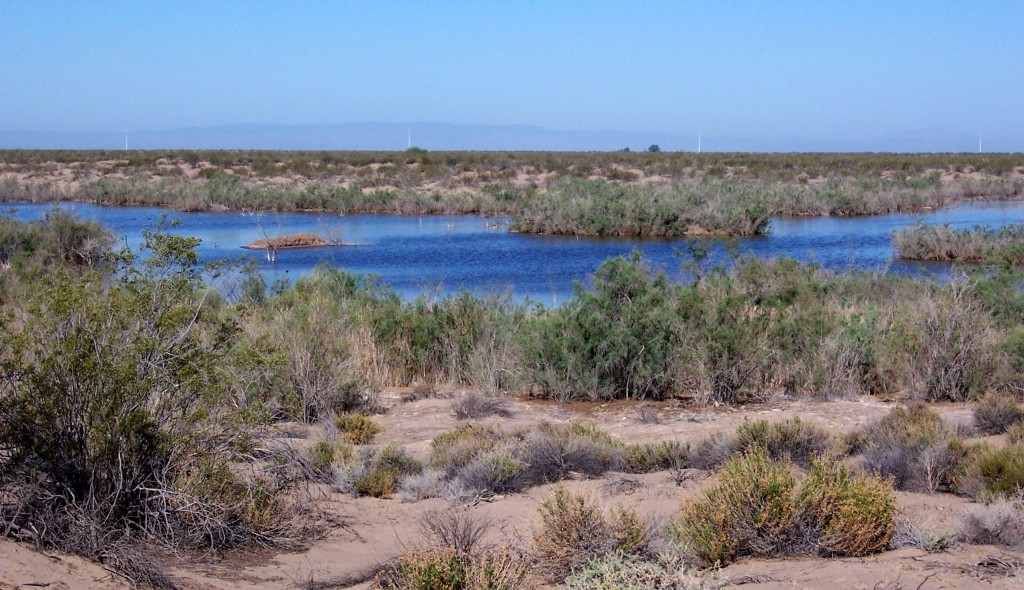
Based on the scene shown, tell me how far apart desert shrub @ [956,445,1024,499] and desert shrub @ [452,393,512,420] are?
4.93m

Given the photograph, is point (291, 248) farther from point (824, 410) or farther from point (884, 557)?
point (884, 557)

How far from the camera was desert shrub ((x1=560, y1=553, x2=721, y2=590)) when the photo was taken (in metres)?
5.08

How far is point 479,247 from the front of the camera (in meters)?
30.7

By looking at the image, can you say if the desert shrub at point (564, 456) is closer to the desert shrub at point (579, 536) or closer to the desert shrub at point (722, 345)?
the desert shrub at point (579, 536)

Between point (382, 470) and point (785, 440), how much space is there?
3.64 m

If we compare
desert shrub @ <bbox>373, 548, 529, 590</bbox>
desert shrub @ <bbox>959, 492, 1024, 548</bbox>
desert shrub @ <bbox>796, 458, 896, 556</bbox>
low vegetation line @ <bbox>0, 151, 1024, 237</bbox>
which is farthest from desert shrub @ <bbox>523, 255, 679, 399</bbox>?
low vegetation line @ <bbox>0, 151, 1024, 237</bbox>

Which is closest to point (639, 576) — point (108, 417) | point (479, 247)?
point (108, 417)

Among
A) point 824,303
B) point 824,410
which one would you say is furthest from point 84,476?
point 824,303

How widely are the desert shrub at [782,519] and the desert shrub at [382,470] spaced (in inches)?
112

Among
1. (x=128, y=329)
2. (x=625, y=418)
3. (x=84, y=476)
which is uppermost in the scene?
(x=128, y=329)

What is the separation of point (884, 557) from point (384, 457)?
4.36 metres

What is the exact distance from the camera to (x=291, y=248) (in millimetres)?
29844

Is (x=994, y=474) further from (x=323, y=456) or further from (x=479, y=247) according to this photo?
(x=479, y=247)

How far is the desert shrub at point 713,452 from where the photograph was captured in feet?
27.9
